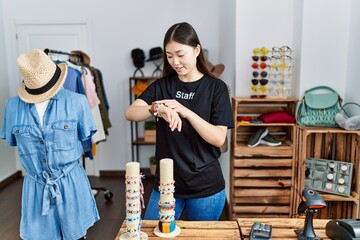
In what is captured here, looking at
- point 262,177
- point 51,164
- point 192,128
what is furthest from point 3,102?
point 192,128

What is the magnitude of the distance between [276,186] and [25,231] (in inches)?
68.9

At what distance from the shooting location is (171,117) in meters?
1.10

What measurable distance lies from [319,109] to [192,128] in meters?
1.43

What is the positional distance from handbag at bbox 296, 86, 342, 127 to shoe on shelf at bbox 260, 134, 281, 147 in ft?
0.72

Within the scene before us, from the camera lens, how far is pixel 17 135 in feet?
5.08

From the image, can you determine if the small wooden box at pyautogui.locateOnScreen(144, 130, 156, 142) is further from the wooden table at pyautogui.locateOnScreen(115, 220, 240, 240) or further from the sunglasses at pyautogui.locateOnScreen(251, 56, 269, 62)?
the wooden table at pyautogui.locateOnScreen(115, 220, 240, 240)

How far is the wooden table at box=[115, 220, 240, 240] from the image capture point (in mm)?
1059

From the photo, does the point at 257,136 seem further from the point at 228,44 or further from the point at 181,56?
the point at 181,56

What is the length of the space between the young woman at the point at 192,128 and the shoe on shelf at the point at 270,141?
1.19m

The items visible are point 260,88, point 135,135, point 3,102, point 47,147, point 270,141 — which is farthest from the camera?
point 135,135

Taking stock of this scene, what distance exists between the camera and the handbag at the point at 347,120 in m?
2.09

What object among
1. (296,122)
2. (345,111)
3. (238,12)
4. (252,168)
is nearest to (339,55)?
(345,111)

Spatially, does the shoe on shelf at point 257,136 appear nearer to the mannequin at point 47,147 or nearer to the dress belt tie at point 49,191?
the mannequin at point 47,147

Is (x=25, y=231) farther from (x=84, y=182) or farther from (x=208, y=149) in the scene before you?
(x=208, y=149)
